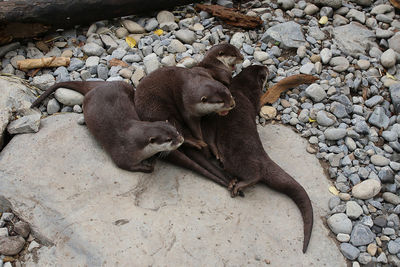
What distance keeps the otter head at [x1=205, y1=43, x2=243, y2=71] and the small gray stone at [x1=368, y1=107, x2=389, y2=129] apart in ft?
4.12

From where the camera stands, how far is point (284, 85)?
3918 millimetres

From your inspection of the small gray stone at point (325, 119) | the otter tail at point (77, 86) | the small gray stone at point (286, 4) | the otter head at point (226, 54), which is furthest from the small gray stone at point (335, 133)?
the otter tail at point (77, 86)

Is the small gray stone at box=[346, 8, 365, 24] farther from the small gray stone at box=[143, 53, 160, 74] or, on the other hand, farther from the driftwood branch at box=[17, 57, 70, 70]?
the driftwood branch at box=[17, 57, 70, 70]

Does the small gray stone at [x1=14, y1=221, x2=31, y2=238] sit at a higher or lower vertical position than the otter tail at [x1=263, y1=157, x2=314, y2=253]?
higher

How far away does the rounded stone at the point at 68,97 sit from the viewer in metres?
3.60

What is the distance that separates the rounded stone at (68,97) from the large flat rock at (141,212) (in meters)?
0.33

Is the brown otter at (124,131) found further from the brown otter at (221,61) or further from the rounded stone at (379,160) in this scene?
the rounded stone at (379,160)

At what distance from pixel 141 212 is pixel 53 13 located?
89.8 inches

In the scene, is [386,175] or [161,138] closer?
[161,138]

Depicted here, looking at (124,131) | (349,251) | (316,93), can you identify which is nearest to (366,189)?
(349,251)

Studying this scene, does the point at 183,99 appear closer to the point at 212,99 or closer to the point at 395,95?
the point at 212,99

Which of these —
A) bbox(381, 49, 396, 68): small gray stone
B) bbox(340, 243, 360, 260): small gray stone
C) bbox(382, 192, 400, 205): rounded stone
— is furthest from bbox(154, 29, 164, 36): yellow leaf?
bbox(340, 243, 360, 260): small gray stone

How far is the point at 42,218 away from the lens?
2.75 meters

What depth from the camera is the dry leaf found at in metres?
3.87
